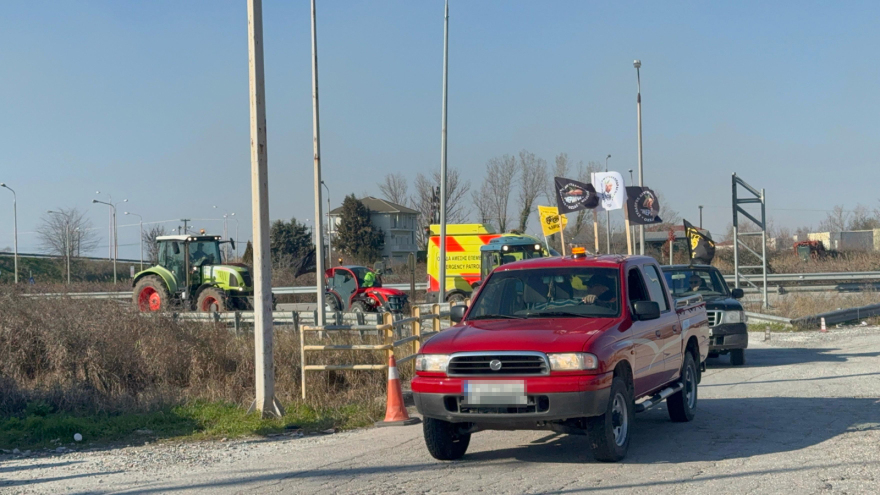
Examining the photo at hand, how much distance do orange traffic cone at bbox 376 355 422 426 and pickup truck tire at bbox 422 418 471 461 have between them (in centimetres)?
234

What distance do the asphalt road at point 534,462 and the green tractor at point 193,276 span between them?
15.6 meters

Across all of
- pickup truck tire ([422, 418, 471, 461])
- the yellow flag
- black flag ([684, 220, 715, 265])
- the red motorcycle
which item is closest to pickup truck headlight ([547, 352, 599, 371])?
pickup truck tire ([422, 418, 471, 461])

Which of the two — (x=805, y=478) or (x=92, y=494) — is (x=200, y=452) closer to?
(x=92, y=494)

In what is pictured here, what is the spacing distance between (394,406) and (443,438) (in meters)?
2.59

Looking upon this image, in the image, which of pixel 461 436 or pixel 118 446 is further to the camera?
pixel 118 446

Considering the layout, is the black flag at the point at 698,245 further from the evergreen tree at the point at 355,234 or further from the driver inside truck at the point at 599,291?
the evergreen tree at the point at 355,234

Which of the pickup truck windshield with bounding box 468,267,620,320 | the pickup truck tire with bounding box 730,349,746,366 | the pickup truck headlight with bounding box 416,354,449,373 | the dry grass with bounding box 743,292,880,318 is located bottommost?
the pickup truck tire with bounding box 730,349,746,366

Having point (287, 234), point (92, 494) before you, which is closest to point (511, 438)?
point (92, 494)

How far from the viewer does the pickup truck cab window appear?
888 cm

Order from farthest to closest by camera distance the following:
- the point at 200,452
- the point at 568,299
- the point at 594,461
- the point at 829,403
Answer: the point at 829,403 → the point at 200,452 → the point at 568,299 → the point at 594,461

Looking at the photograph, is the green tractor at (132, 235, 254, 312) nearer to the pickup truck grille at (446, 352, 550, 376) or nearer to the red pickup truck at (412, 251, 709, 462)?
the red pickup truck at (412, 251, 709, 462)

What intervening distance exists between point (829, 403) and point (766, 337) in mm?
10355

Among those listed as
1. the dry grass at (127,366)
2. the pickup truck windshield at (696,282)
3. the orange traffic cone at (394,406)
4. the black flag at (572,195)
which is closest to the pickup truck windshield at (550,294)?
the orange traffic cone at (394,406)

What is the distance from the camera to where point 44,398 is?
10930 millimetres
